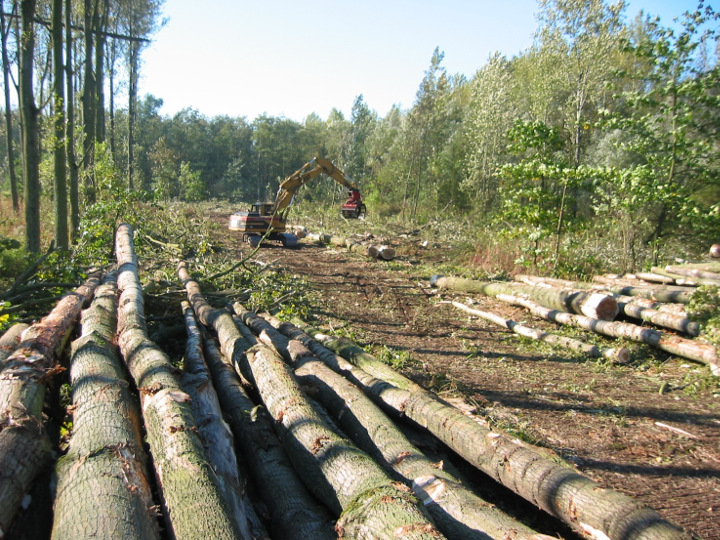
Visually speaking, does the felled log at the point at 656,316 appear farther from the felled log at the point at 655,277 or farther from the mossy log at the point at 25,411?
the mossy log at the point at 25,411

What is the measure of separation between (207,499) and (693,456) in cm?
448

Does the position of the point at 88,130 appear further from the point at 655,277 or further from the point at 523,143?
the point at 655,277

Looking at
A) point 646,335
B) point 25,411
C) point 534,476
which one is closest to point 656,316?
point 646,335

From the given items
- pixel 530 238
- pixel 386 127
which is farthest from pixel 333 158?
pixel 530 238

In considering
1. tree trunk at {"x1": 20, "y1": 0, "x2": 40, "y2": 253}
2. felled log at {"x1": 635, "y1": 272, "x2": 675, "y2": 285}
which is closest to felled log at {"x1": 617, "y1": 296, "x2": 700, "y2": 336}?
felled log at {"x1": 635, "y1": 272, "x2": 675, "y2": 285}

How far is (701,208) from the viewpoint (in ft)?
32.6

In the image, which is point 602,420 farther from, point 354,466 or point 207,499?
point 207,499

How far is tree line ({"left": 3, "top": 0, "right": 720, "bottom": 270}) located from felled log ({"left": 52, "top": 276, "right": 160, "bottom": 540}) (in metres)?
8.10

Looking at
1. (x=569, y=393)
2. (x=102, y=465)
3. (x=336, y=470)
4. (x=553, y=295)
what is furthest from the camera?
(x=553, y=295)

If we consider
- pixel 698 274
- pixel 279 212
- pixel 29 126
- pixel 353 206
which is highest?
pixel 29 126

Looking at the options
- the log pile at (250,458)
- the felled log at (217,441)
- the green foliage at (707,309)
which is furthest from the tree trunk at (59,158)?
the green foliage at (707,309)

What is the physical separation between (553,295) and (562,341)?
175 cm

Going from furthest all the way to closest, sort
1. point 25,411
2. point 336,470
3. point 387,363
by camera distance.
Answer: point 387,363, point 25,411, point 336,470

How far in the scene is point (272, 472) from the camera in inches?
125
